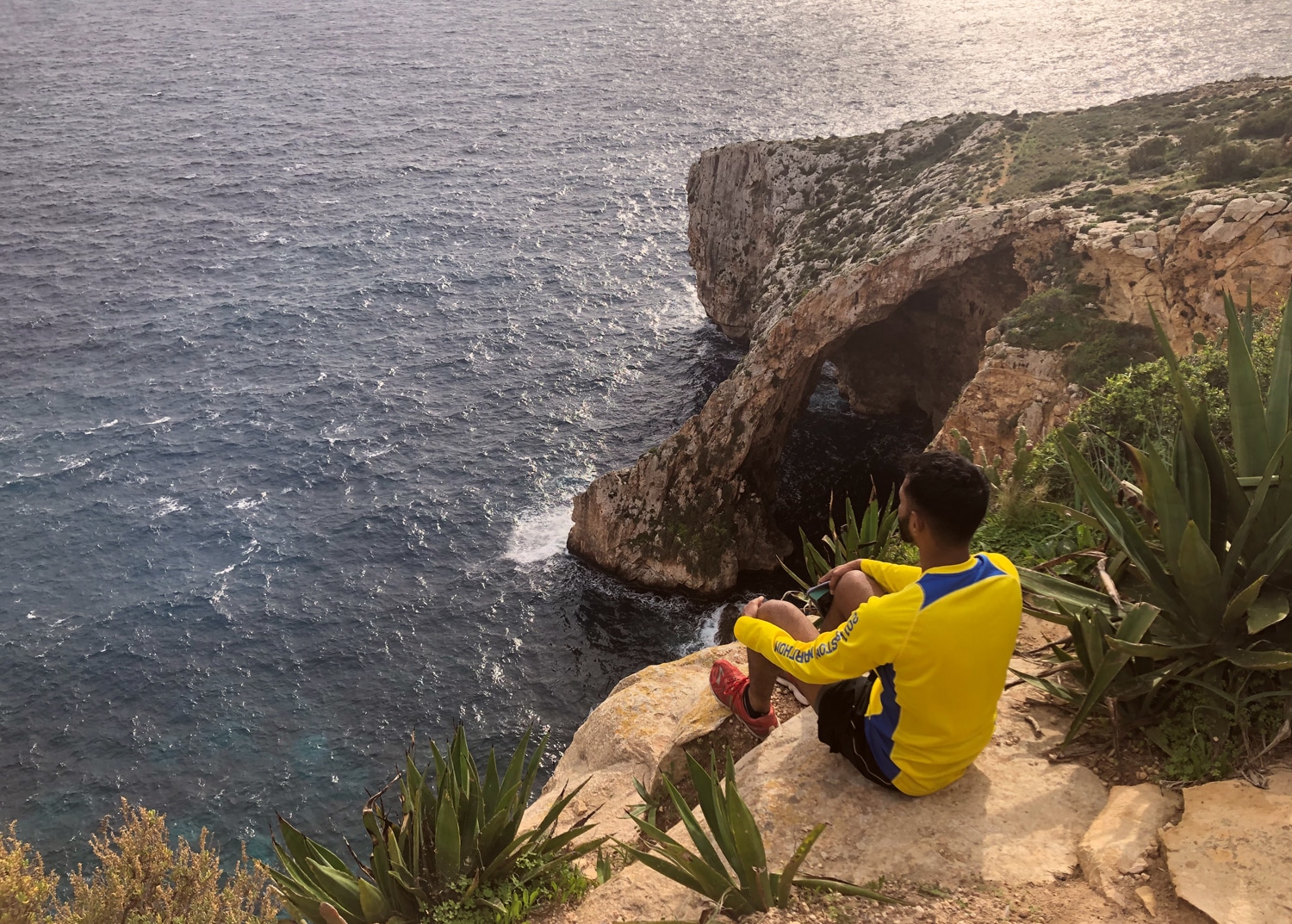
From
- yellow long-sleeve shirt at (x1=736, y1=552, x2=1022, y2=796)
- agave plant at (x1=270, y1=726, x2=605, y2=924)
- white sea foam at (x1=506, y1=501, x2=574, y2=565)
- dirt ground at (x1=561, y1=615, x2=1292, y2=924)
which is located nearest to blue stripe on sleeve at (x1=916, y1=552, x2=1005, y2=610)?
yellow long-sleeve shirt at (x1=736, y1=552, x2=1022, y2=796)

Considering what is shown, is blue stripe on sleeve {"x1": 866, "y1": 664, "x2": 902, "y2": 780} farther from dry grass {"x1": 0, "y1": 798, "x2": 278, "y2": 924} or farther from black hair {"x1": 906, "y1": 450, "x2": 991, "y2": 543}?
dry grass {"x1": 0, "y1": 798, "x2": 278, "y2": 924}

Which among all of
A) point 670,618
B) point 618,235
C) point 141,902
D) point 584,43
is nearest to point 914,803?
point 141,902

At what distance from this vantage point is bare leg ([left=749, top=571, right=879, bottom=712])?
6.66 meters

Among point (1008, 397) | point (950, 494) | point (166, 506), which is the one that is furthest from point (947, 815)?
point (166, 506)

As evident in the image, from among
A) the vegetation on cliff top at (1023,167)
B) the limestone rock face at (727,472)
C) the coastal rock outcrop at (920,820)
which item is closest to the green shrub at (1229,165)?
the vegetation on cliff top at (1023,167)

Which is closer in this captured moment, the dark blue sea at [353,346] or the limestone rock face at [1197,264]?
the limestone rock face at [1197,264]

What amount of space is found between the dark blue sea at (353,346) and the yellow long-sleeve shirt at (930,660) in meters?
21.4

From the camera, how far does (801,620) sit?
710cm

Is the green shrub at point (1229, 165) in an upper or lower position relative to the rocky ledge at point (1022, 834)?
upper

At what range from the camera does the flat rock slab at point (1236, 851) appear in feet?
16.9

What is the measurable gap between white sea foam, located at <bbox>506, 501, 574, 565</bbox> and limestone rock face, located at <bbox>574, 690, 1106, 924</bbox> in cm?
2641

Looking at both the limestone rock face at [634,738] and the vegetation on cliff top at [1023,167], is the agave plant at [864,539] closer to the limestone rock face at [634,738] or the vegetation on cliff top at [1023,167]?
the limestone rock face at [634,738]

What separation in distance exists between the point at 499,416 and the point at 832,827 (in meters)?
35.6

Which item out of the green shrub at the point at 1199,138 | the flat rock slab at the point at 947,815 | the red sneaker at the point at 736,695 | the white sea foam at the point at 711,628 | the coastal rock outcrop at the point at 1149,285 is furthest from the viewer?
the white sea foam at the point at 711,628
